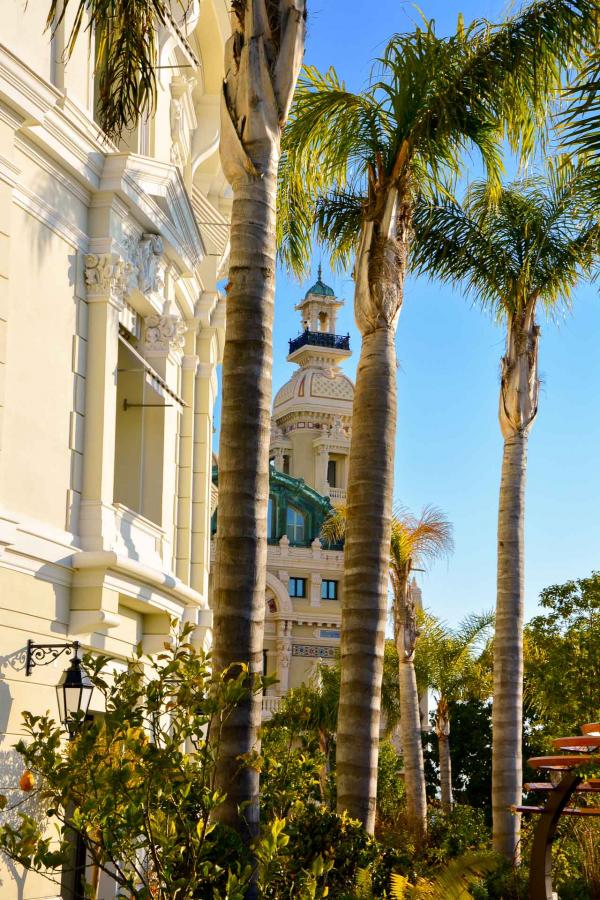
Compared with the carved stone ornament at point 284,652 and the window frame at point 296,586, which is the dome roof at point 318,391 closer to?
the window frame at point 296,586

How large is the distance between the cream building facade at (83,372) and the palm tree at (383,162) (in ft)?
7.02

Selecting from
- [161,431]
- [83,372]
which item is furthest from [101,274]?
[161,431]

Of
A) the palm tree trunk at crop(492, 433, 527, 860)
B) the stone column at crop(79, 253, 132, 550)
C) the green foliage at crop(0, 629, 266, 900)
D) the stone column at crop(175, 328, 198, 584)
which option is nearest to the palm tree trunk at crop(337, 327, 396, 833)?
the stone column at crop(79, 253, 132, 550)

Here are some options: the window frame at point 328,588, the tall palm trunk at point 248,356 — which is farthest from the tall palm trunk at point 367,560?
the window frame at point 328,588

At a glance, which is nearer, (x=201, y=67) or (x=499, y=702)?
(x=499, y=702)

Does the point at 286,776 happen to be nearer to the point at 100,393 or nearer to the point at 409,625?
the point at 100,393

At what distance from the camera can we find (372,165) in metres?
14.4

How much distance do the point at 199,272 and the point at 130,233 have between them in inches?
205

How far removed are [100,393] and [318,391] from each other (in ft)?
175

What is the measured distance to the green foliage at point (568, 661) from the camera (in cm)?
2464

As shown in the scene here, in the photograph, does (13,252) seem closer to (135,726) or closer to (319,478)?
(135,726)

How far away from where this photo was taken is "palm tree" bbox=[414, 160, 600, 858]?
19.0 meters

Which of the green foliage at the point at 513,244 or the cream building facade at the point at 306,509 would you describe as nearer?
the green foliage at the point at 513,244

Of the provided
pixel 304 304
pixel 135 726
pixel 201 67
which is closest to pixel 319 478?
pixel 304 304
